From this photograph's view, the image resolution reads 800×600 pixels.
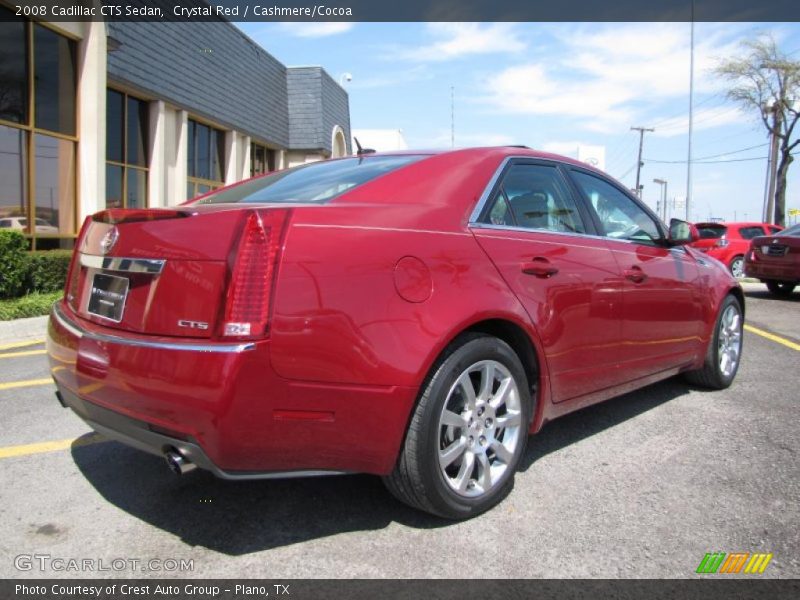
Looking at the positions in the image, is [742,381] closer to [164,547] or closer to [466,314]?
[466,314]

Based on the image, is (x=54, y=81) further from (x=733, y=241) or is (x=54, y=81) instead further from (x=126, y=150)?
(x=733, y=241)

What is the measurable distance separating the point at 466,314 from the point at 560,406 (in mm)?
976

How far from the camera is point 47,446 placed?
3.52m

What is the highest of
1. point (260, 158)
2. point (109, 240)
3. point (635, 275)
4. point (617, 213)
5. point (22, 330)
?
point (260, 158)

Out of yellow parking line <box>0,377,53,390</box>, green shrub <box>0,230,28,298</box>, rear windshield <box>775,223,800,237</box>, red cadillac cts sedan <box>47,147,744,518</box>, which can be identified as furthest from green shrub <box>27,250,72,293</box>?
rear windshield <box>775,223,800,237</box>

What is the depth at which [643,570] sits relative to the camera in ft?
7.66

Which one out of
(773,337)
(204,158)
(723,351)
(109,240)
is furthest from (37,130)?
(773,337)

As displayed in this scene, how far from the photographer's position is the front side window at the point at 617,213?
3684 millimetres

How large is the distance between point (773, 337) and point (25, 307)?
8976 millimetres

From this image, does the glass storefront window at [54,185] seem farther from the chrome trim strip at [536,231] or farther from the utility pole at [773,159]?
the utility pole at [773,159]

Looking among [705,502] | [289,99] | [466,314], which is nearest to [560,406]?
[705,502]

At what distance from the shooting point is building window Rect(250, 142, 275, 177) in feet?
65.2

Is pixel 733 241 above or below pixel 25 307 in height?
above

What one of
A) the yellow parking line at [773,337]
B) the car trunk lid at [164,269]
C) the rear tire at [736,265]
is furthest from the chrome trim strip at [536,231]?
the rear tire at [736,265]
